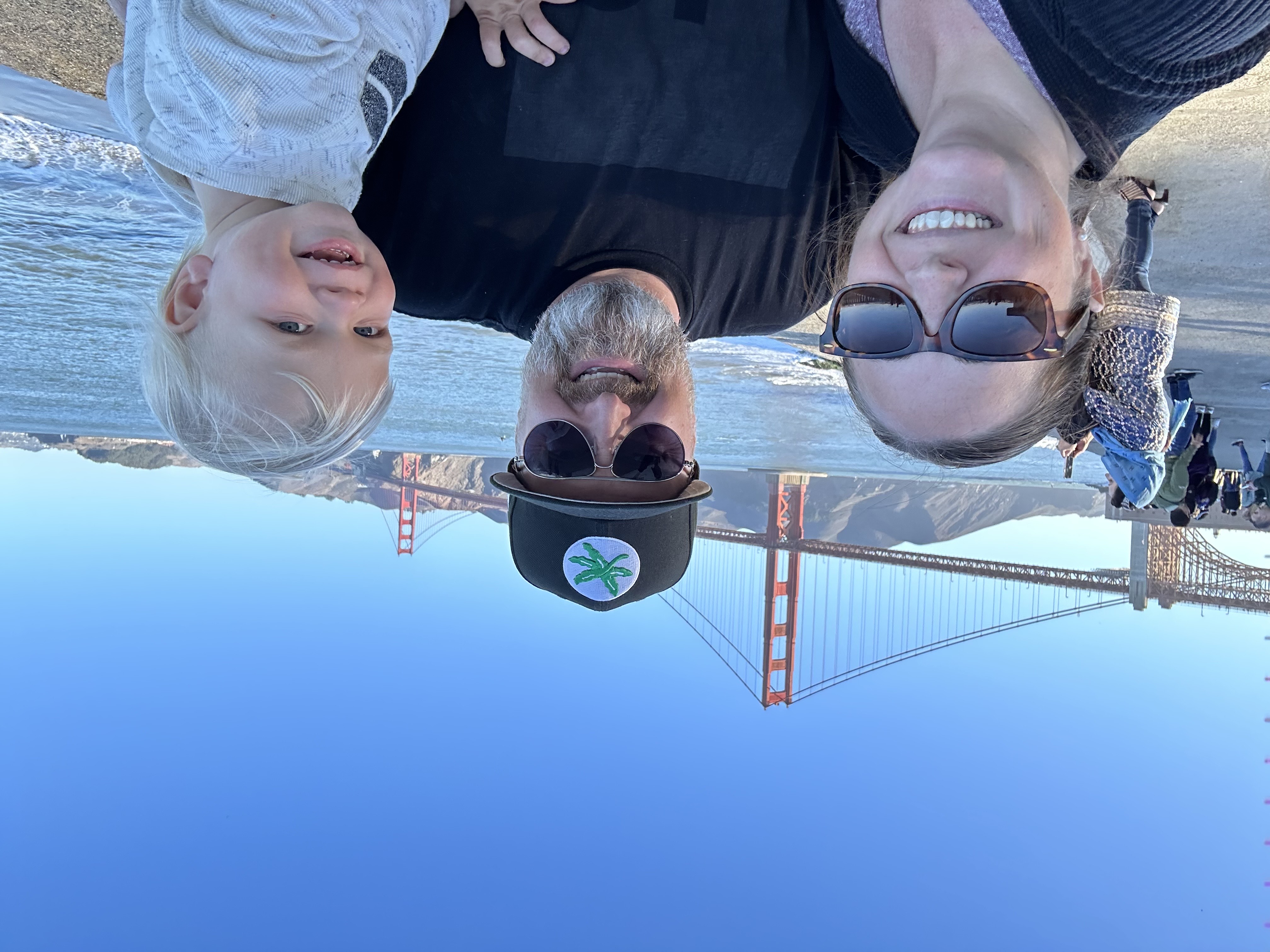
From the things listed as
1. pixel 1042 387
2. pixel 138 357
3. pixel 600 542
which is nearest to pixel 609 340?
pixel 600 542

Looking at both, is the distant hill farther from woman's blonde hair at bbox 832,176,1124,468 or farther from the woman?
the woman

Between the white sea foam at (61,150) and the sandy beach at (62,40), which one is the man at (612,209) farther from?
the white sea foam at (61,150)

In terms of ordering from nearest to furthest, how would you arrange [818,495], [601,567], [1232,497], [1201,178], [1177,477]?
[601,567]
[1201,178]
[1177,477]
[1232,497]
[818,495]

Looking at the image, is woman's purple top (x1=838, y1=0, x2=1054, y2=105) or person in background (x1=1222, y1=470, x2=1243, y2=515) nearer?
woman's purple top (x1=838, y1=0, x2=1054, y2=105)

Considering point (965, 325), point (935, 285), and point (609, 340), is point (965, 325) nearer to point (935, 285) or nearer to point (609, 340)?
point (935, 285)

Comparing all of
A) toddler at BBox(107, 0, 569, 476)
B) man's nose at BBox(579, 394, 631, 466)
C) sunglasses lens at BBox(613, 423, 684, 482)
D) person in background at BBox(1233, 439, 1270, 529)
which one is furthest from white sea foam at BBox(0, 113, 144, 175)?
person in background at BBox(1233, 439, 1270, 529)

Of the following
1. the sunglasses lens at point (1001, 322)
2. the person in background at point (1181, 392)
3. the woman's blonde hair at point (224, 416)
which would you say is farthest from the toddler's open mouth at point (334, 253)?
the person in background at point (1181, 392)

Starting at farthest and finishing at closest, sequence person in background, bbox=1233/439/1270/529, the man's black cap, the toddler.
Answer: person in background, bbox=1233/439/1270/529 → the man's black cap → the toddler
